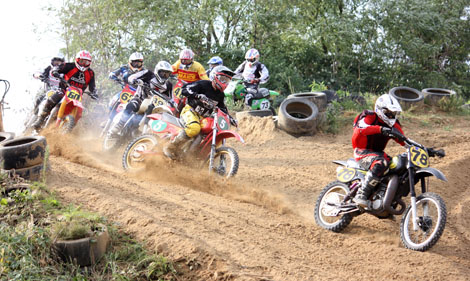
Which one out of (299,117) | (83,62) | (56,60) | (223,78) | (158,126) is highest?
(56,60)

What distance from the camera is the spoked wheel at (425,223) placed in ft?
17.4

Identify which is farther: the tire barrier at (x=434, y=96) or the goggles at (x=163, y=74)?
the tire barrier at (x=434, y=96)

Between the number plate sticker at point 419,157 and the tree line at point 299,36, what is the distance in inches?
503

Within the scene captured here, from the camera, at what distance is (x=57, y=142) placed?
10.2 m

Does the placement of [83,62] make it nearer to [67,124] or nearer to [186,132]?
[67,124]

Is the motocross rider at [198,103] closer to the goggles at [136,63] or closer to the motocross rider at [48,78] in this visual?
the goggles at [136,63]

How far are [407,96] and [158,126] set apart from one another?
950 cm

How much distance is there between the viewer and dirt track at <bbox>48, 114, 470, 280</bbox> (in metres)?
4.80

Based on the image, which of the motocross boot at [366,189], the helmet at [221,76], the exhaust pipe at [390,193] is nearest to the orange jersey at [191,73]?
the helmet at [221,76]

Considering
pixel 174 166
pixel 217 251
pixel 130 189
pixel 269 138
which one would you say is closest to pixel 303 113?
pixel 269 138

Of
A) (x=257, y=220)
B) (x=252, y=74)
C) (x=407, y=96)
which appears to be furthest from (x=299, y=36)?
(x=257, y=220)

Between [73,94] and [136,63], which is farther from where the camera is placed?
[136,63]

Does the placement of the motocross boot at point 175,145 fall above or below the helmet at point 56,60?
below

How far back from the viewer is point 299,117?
12.8 meters
